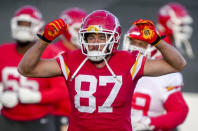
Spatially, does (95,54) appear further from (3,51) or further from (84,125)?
(3,51)

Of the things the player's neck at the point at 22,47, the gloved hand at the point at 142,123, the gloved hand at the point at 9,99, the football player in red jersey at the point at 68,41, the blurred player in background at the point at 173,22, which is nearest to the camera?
the gloved hand at the point at 142,123

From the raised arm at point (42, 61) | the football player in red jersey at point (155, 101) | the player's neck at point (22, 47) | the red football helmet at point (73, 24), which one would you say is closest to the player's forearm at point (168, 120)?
the football player in red jersey at point (155, 101)

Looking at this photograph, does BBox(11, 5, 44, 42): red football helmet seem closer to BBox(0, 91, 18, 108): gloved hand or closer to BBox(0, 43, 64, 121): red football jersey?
BBox(0, 43, 64, 121): red football jersey

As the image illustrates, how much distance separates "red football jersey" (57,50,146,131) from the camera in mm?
2393

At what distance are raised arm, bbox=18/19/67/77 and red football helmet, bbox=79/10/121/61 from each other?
0.44 ft

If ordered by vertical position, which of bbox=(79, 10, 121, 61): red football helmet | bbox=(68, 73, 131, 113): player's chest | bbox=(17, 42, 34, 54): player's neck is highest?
bbox=(79, 10, 121, 61): red football helmet

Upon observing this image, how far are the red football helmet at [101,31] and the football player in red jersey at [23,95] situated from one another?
1.16 m

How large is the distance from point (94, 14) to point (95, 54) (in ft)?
0.96

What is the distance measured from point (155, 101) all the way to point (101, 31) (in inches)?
36.3

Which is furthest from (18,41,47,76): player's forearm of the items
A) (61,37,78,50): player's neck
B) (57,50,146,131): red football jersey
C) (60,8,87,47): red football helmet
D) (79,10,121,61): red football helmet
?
(61,37,78,50): player's neck

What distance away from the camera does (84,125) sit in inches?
95.0

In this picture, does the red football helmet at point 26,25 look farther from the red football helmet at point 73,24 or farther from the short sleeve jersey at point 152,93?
the short sleeve jersey at point 152,93

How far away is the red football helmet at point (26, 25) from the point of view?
3633 mm

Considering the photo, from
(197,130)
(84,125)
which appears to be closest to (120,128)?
(84,125)
